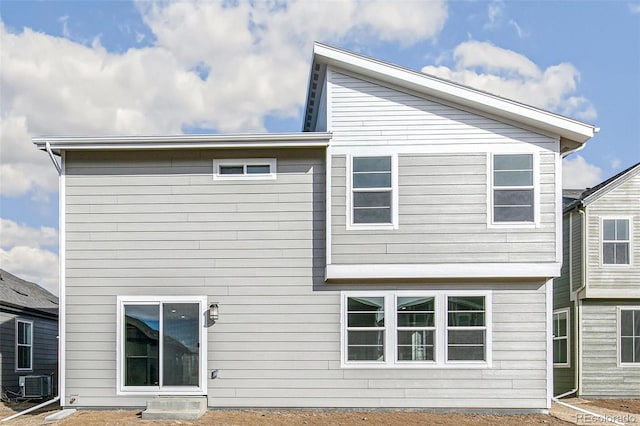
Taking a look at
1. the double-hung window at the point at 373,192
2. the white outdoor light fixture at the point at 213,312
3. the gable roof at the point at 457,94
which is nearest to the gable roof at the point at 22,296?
the white outdoor light fixture at the point at 213,312

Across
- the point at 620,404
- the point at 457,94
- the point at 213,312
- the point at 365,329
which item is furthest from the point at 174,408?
the point at 620,404

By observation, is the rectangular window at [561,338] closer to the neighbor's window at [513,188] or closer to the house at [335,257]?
the house at [335,257]

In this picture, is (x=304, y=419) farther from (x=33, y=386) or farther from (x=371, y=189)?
(x=33, y=386)

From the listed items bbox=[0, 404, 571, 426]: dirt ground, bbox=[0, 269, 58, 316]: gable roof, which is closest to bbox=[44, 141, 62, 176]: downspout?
bbox=[0, 404, 571, 426]: dirt ground

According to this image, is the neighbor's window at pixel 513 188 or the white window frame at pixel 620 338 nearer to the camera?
the neighbor's window at pixel 513 188

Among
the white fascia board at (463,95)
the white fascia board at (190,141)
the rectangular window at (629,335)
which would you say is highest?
the white fascia board at (463,95)

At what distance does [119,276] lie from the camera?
440 inches

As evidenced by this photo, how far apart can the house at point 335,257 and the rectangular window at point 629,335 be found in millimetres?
5008

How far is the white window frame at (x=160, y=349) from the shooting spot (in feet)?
35.9

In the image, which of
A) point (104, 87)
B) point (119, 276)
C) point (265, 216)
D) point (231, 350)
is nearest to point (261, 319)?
point (231, 350)

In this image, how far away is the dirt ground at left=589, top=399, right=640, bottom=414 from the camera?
1267cm

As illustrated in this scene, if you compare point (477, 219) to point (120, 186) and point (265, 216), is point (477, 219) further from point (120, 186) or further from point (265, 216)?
point (120, 186)

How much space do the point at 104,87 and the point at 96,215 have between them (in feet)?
15.1

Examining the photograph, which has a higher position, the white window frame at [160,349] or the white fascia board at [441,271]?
the white fascia board at [441,271]
